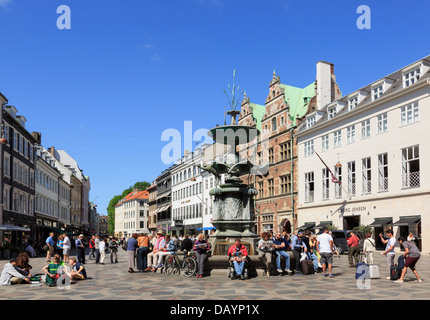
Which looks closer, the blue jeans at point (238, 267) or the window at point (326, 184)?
the blue jeans at point (238, 267)

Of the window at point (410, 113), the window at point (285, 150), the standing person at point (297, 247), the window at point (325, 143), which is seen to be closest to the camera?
the standing person at point (297, 247)

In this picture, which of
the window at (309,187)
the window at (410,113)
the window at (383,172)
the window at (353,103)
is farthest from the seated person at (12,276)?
the window at (309,187)

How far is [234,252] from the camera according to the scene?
15.8m

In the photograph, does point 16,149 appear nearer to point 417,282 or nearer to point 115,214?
point 417,282

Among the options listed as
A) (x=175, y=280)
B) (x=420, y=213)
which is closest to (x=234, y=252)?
(x=175, y=280)

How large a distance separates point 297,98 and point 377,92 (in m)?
15.6

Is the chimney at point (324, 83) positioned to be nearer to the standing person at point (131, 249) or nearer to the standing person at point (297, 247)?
the standing person at point (297, 247)

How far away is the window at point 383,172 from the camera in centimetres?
3738

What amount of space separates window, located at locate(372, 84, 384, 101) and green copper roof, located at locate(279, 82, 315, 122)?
11.5m

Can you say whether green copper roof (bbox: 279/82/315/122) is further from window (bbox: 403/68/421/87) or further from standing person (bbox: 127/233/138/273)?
standing person (bbox: 127/233/138/273)

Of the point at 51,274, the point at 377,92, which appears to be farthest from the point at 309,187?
the point at 51,274

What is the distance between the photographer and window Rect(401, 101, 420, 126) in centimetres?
3407

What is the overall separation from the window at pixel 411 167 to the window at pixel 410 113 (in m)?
1.96

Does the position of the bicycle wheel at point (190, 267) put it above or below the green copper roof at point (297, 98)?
below
